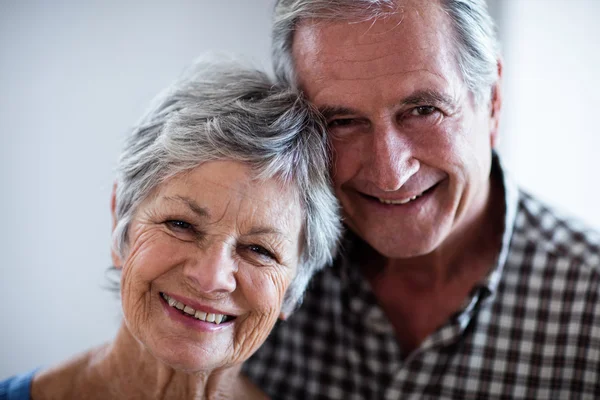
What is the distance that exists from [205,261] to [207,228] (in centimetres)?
7

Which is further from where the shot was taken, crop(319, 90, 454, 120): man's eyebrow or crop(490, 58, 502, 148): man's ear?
crop(490, 58, 502, 148): man's ear

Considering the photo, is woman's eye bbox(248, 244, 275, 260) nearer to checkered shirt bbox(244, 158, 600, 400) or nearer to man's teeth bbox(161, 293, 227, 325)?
man's teeth bbox(161, 293, 227, 325)

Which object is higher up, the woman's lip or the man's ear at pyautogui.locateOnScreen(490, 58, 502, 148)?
the man's ear at pyautogui.locateOnScreen(490, 58, 502, 148)

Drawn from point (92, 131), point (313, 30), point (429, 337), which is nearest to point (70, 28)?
point (92, 131)

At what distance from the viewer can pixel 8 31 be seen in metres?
2.06

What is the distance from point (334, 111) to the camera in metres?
1.62

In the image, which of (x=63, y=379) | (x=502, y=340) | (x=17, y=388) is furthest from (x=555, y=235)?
(x=17, y=388)

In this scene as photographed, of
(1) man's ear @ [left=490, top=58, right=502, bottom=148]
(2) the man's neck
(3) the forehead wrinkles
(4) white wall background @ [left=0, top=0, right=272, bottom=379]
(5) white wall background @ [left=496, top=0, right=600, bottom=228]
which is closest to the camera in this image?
(3) the forehead wrinkles

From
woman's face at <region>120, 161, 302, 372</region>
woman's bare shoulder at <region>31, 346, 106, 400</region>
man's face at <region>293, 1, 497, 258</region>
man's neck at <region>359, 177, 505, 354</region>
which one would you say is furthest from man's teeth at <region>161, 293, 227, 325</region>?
man's neck at <region>359, 177, 505, 354</region>

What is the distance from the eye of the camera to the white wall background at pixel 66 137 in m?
2.12

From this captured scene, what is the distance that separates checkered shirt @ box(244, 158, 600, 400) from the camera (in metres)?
1.84

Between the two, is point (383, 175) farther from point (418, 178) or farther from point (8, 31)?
point (8, 31)

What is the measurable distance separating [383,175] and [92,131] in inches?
45.6

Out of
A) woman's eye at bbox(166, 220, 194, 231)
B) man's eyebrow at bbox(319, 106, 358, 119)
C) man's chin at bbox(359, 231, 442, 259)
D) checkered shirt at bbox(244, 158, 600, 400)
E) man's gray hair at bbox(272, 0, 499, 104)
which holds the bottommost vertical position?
checkered shirt at bbox(244, 158, 600, 400)
